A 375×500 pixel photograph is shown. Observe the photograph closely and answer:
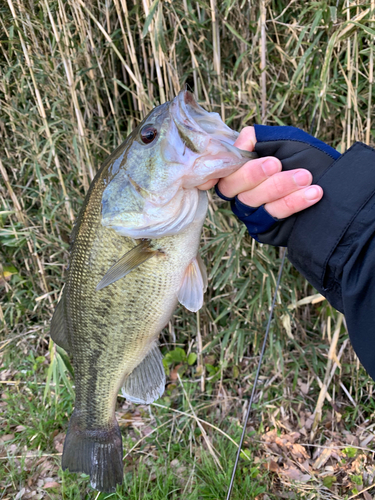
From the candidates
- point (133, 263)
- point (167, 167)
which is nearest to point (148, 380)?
point (133, 263)

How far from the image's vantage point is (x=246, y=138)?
112 cm

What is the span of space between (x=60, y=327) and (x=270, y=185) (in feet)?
3.36

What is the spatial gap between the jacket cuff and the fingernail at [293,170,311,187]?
0.05m

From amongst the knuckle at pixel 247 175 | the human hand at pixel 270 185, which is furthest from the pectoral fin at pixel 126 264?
the knuckle at pixel 247 175

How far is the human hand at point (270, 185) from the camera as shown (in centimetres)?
104

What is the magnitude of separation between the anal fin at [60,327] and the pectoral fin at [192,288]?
1.76 ft

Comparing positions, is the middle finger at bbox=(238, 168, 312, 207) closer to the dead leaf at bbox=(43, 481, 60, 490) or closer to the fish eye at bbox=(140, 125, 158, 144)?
the fish eye at bbox=(140, 125, 158, 144)

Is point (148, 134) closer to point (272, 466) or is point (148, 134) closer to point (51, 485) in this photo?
point (272, 466)

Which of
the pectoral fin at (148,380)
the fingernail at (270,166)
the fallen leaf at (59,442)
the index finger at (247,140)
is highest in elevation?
the index finger at (247,140)

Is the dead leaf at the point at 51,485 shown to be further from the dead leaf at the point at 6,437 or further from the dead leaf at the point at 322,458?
the dead leaf at the point at 322,458

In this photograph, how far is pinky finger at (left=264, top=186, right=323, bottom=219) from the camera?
1.04 meters

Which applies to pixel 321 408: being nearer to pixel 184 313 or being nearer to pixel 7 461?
pixel 184 313

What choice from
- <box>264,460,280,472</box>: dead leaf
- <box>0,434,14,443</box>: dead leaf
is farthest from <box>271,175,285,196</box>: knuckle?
<box>0,434,14,443</box>: dead leaf

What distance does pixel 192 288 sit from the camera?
1.25 m
